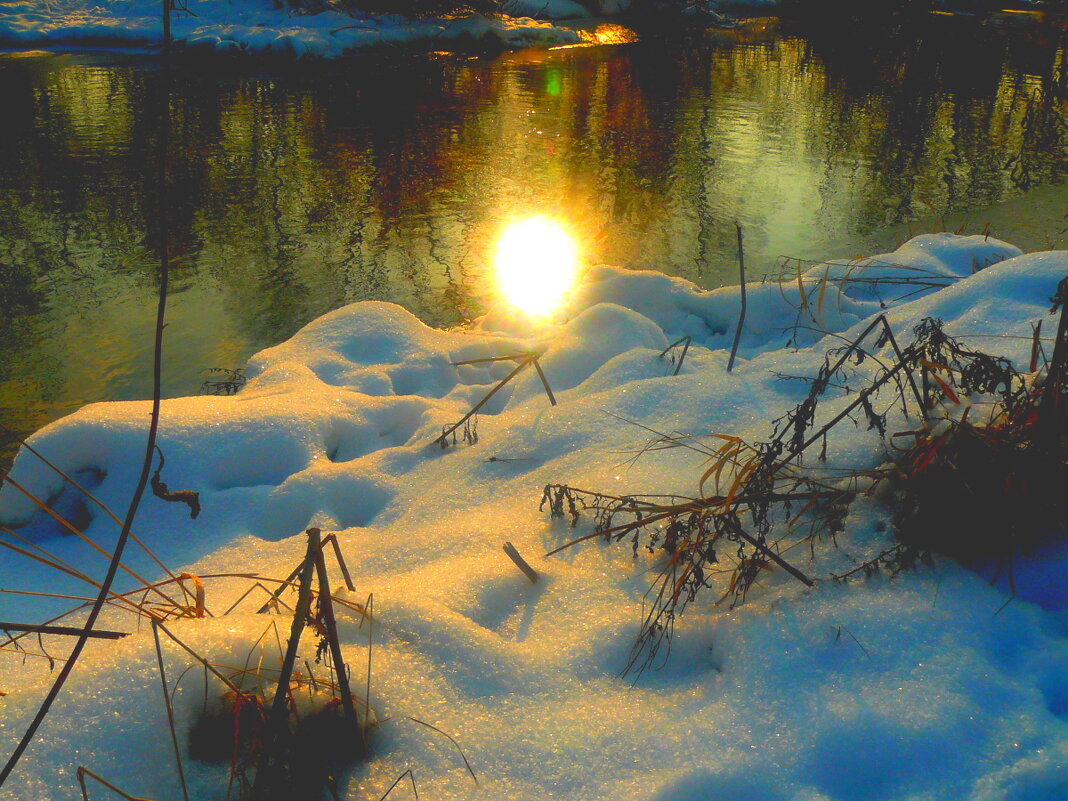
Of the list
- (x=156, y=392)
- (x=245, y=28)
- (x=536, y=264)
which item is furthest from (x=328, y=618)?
(x=245, y=28)

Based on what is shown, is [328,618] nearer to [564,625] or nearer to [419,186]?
[564,625]

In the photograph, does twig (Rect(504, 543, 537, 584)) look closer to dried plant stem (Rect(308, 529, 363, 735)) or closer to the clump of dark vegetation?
the clump of dark vegetation

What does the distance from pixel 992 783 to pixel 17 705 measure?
1613mm

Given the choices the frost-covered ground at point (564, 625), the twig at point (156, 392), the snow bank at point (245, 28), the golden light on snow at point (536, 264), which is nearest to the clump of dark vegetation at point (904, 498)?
the frost-covered ground at point (564, 625)

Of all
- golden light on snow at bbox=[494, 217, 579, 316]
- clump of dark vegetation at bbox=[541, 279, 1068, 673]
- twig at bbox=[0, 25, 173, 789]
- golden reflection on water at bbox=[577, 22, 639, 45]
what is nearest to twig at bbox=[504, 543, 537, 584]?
clump of dark vegetation at bbox=[541, 279, 1068, 673]

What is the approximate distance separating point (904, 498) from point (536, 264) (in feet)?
12.7

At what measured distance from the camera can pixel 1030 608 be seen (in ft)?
4.83

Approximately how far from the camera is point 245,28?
625 inches

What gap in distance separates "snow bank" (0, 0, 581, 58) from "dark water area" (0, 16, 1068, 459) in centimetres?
284

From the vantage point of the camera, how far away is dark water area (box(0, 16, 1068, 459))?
15.4 feet

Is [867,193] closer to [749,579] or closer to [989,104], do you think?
[989,104]

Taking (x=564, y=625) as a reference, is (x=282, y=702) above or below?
above

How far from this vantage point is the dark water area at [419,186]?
185 inches

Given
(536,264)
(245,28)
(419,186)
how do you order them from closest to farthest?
(536,264), (419,186), (245,28)
